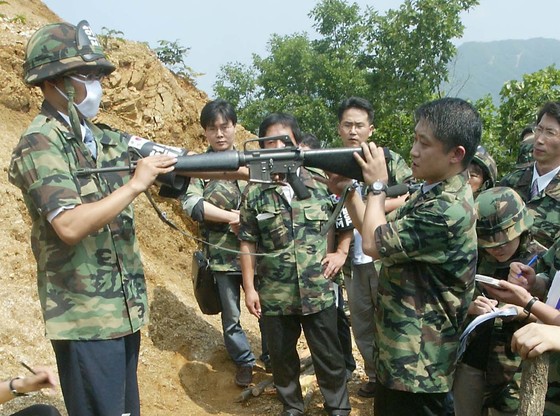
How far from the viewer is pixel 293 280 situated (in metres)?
4.16

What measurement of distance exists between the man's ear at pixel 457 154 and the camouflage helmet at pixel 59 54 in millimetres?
1584

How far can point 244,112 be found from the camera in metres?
19.8

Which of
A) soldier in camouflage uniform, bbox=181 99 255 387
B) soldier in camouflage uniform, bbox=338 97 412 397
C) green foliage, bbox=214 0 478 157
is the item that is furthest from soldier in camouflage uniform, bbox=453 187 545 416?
green foliage, bbox=214 0 478 157

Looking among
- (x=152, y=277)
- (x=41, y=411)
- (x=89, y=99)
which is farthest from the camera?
(x=152, y=277)

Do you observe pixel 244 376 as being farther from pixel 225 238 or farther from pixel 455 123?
pixel 455 123

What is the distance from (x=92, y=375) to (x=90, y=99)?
1.18 metres

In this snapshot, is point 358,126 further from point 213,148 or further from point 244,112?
point 244,112

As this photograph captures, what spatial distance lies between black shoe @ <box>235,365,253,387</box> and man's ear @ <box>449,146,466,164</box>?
2944 mm

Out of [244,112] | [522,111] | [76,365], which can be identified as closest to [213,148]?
[76,365]

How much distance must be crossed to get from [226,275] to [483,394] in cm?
233

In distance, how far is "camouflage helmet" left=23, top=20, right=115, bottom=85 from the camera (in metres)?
2.52

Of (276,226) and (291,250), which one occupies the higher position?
(276,226)

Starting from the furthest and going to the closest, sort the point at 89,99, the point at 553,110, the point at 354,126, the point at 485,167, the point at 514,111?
the point at 514,111, the point at 354,126, the point at 553,110, the point at 485,167, the point at 89,99

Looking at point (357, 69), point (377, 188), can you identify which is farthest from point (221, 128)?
point (357, 69)
